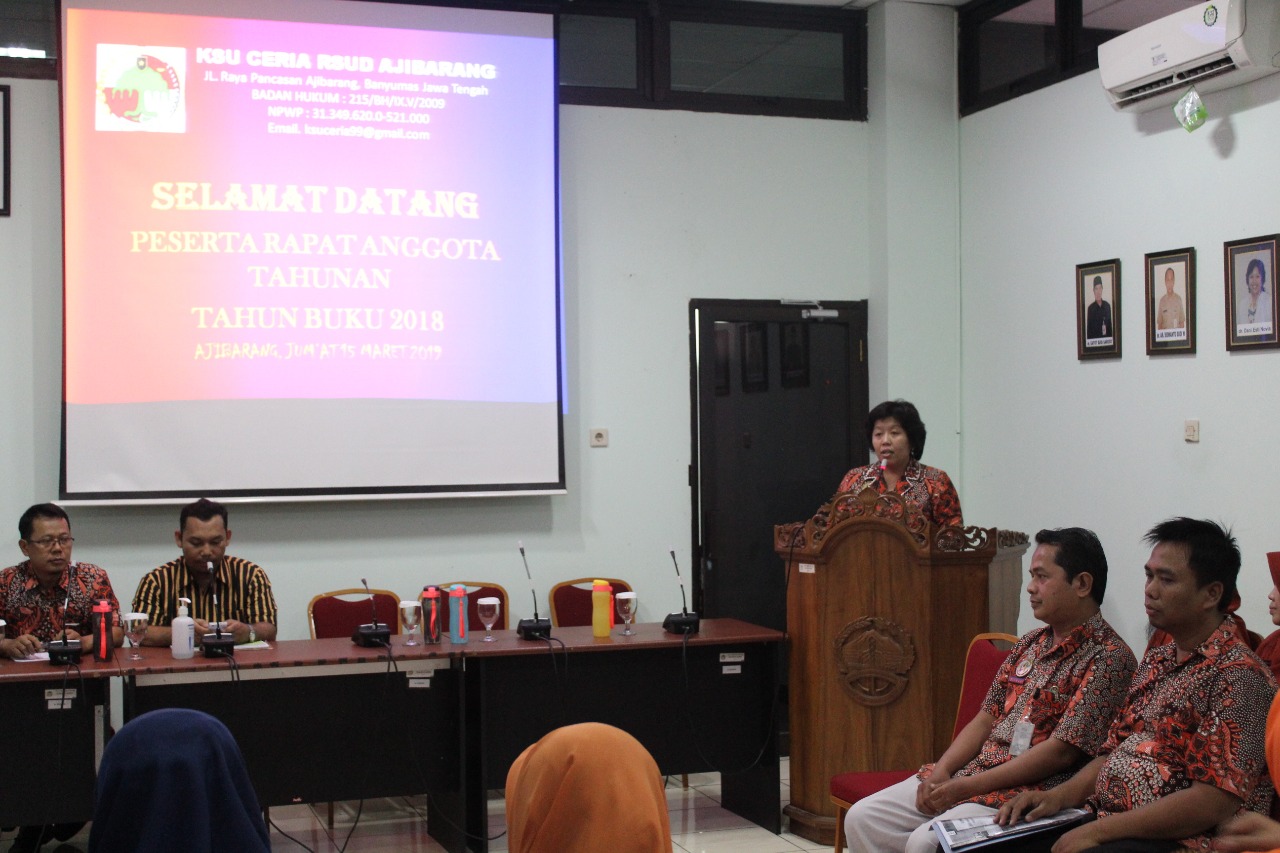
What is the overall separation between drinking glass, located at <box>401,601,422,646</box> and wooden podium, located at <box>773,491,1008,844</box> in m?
1.31

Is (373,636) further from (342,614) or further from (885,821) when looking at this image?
(885,821)

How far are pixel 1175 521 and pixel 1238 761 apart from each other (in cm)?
52

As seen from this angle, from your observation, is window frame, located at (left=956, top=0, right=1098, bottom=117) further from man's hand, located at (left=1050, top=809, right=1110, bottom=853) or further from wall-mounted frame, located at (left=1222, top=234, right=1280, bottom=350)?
man's hand, located at (left=1050, top=809, right=1110, bottom=853)

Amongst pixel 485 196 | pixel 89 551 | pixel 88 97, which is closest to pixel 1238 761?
pixel 485 196

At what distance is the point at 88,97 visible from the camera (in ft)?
16.7

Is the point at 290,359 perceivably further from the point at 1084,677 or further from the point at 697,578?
the point at 1084,677

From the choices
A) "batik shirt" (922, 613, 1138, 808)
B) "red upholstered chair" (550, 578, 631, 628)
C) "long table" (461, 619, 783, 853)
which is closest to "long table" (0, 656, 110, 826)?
"long table" (461, 619, 783, 853)

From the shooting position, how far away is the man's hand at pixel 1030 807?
291cm

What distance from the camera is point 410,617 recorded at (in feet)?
14.0

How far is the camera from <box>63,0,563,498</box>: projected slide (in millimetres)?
5094

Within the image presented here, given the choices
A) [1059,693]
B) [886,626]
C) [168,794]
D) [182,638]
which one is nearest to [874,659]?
[886,626]

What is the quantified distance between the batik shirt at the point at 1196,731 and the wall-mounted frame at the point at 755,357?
3.20 meters

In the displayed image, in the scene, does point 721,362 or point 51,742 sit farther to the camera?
point 721,362

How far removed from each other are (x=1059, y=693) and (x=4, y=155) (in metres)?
4.34
